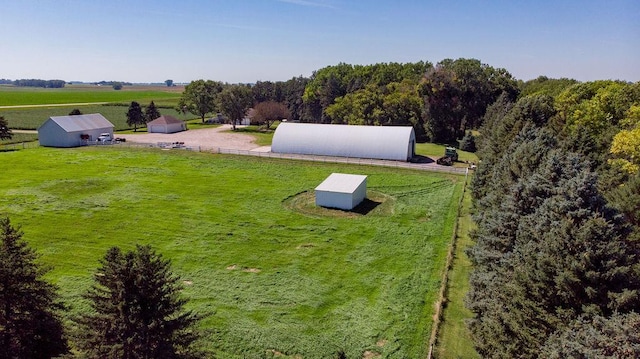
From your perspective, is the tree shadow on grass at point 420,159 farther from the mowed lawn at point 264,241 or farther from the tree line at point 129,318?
the tree line at point 129,318

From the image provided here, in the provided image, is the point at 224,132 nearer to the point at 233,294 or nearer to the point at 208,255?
the point at 208,255

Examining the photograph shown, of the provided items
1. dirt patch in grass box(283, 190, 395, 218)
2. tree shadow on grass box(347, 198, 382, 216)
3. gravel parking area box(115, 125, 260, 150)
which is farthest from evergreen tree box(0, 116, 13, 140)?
tree shadow on grass box(347, 198, 382, 216)

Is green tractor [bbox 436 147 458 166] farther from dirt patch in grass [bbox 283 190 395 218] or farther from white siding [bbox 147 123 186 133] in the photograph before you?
white siding [bbox 147 123 186 133]

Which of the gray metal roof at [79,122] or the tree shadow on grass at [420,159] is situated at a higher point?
the gray metal roof at [79,122]

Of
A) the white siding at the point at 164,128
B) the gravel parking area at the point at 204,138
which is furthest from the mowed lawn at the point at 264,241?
the white siding at the point at 164,128

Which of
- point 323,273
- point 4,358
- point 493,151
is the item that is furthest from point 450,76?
point 4,358

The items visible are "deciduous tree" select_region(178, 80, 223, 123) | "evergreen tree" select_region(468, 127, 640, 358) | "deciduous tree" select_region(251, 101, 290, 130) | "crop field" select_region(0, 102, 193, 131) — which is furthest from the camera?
"deciduous tree" select_region(178, 80, 223, 123)
